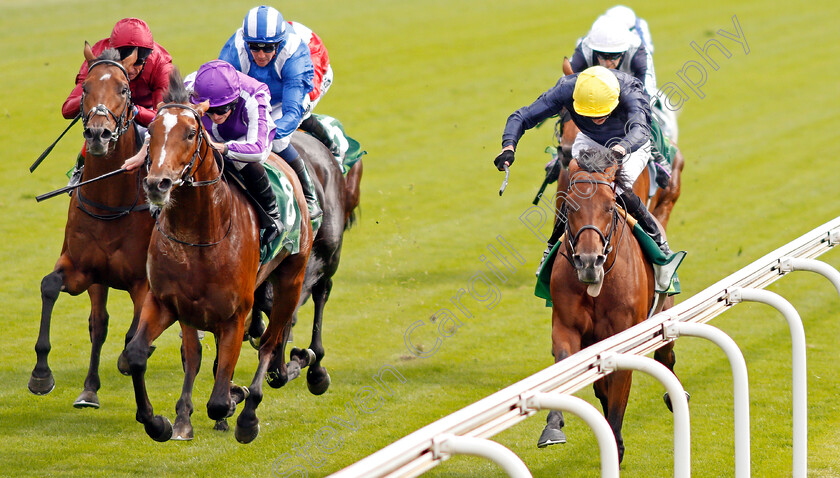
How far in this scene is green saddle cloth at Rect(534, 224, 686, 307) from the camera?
5531 mm

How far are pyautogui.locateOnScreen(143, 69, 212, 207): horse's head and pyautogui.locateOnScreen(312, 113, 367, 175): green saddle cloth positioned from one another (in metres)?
2.46

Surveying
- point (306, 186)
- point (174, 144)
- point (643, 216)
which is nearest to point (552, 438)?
point (643, 216)

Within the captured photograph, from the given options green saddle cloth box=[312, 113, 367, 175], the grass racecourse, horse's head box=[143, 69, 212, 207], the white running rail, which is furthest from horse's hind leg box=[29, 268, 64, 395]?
the white running rail

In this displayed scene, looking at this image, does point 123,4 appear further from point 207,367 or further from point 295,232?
point 295,232

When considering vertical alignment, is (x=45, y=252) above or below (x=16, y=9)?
below

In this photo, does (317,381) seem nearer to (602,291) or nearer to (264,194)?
(264,194)

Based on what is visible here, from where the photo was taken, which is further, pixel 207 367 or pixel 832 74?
pixel 832 74

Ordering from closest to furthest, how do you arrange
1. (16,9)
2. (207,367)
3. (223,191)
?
(223,191)
(207,367)
(16,9)

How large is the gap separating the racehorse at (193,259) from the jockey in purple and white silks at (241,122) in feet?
0.37

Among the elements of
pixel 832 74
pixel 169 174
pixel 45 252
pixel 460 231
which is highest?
pixel 832 74

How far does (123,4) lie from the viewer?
20.5m

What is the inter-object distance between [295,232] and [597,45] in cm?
257

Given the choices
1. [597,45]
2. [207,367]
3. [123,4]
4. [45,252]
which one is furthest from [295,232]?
[123,4]

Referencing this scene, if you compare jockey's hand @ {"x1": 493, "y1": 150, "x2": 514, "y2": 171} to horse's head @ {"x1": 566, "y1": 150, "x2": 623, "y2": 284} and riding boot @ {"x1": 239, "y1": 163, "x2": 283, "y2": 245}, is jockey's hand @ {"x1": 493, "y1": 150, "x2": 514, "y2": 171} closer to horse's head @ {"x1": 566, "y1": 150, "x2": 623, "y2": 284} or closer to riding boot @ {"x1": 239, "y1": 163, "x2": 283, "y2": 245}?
horse's head @ {"x1": 566, "y1": 150, "x2": 623, "y2": 284}
